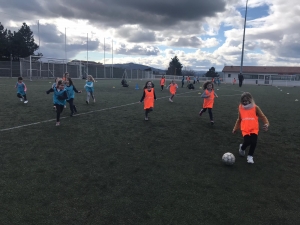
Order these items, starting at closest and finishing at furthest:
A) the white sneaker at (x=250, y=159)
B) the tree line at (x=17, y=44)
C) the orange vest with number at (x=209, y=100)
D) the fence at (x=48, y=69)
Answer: the white sneaker at (x=250, y=159)
the orange vest with number at (x=209, y=100)
the fence at (x=48, y=69)
the tree line at (x=17, y=44)

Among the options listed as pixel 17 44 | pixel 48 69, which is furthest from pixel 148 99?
pixel 17 44

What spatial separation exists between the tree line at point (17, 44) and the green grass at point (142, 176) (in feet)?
173

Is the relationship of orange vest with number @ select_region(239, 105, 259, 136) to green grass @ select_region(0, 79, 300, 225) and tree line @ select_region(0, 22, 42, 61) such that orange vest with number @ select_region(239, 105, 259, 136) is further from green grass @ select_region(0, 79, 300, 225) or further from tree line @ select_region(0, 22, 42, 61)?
tree line @ select_region(0, 22, 42, 61)

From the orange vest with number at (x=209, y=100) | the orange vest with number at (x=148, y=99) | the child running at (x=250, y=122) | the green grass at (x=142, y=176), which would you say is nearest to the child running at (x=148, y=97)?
the orange vest with number at (x=148, y=99)

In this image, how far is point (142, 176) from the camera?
16.7 feet

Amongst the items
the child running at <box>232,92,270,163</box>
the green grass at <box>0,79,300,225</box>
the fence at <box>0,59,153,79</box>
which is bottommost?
the green grass at <box>0,79,300,225</box>

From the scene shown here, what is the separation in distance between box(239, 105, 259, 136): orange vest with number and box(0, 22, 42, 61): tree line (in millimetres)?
56441

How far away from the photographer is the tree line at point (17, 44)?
178ft

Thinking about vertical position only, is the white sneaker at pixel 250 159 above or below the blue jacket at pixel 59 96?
below

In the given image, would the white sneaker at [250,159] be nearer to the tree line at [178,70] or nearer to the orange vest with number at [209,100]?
the orange vest with number at [209,100]

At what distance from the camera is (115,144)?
23.1 ft

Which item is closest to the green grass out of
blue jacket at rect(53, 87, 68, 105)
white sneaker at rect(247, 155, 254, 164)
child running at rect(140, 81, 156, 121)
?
white sneaker at rect(247, 155, 254, 164)

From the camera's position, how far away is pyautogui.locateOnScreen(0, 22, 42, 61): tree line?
54250mm

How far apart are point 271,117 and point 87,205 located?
10.1 metres
